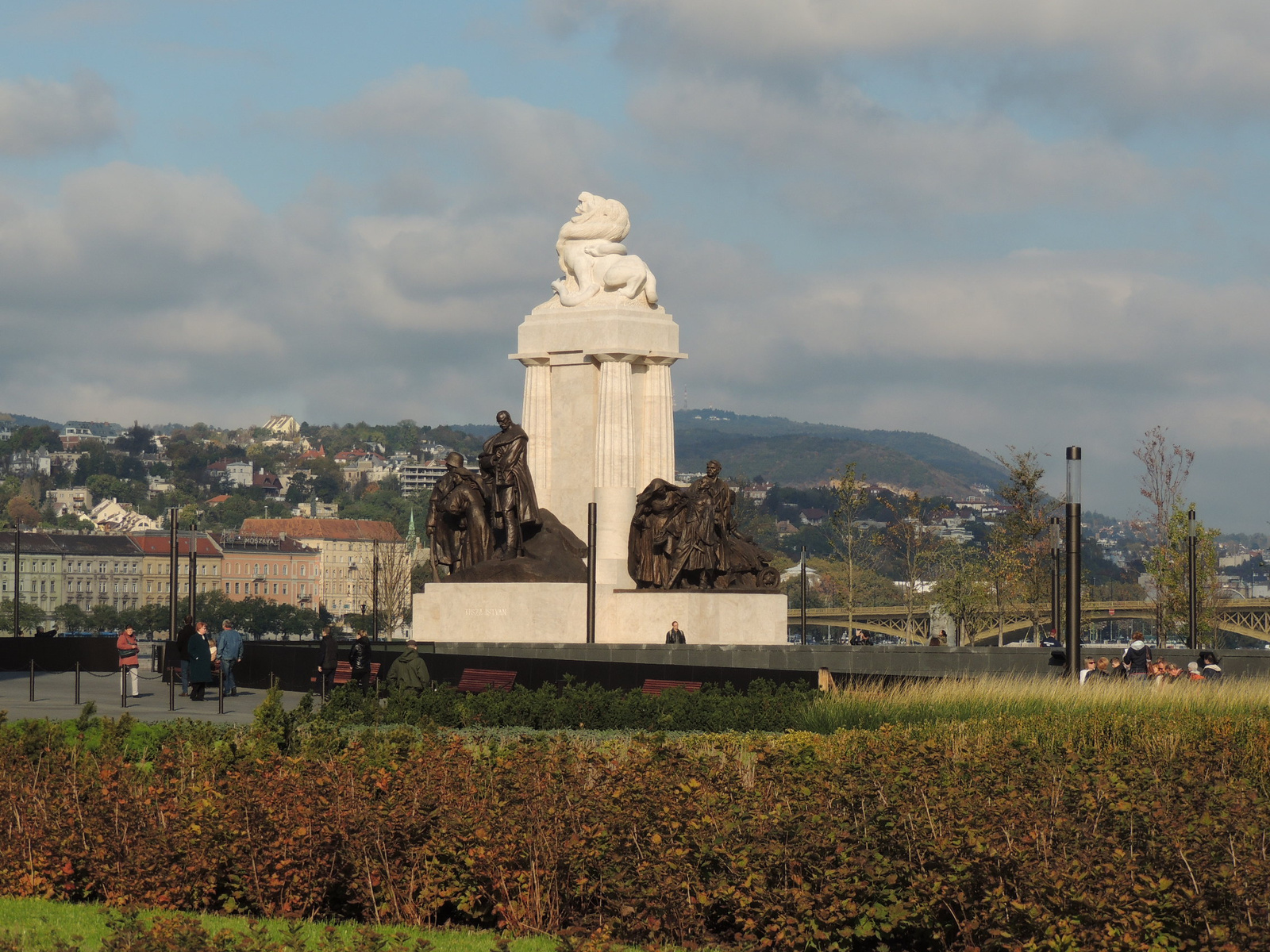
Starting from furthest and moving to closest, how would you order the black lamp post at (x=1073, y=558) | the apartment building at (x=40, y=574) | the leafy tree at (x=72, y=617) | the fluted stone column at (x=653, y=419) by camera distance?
the apartment building at (x=40, y=574) < the leafy tree at (x=72, y=617) < the fluted stone column at (x=653, y=419) < the black lamp post at (x=1073, y=558)

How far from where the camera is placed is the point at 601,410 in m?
34.9

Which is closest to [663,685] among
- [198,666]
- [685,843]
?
[198,666]

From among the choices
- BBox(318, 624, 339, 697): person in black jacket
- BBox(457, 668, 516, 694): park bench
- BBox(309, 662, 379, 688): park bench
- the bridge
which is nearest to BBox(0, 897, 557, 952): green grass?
BBox(457, 668, 516, 694): park bench

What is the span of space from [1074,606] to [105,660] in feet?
84.4

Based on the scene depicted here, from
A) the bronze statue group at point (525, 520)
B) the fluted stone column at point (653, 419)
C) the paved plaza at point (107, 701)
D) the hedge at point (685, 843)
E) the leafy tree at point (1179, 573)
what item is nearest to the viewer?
the hedge at point (685, 843)

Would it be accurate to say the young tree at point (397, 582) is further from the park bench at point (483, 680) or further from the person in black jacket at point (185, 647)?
the park bench at point (483, 680)

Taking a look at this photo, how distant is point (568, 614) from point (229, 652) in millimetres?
6364

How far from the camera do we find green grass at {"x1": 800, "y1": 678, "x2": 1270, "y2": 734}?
17.9 metres

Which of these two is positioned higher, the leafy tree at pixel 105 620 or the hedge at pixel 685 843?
the hedge at pixel 685 843

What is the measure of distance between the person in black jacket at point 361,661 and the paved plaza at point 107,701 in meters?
1.07

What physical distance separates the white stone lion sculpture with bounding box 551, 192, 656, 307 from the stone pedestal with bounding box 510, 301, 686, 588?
38cm

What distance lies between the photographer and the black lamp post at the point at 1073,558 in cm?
2211

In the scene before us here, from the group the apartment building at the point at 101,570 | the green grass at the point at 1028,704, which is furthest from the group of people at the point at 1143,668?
the apartment building at the point at 101,570

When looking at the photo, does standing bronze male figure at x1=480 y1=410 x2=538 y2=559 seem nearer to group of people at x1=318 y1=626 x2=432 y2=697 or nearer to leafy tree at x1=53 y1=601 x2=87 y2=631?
group of people at x1=318 y1=626 x2=432 y2=697
